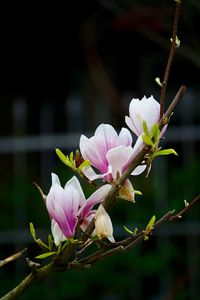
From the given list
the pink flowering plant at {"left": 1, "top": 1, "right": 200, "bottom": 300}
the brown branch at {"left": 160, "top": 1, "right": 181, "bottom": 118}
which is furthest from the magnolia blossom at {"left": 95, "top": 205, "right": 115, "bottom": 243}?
the brown branch at {"left": 160, "top": 1, "right": 181, "bottom": 118}

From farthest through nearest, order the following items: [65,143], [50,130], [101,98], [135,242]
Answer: [101,98] < [50,130] < [65,143] < [135,242]

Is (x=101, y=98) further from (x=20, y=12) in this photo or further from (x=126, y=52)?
(x=20, y=12)

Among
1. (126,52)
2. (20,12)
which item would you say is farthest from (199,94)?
(20,12)

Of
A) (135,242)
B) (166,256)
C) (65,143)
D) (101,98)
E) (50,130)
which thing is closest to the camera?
(135,242)

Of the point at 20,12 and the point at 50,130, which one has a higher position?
the point at 20,12

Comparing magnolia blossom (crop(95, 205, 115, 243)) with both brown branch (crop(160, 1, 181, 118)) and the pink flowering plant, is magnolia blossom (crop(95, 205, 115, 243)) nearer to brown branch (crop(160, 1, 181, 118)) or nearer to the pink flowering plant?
the pink flowering plant

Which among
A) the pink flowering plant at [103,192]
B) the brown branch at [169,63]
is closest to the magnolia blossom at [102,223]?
the pink flowering plant at [103,192]

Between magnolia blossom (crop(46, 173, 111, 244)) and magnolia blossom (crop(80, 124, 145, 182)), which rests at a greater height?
magnolia blossom (crop(80, 124, 145, 182))

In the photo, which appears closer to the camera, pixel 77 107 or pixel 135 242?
pixel 135 242

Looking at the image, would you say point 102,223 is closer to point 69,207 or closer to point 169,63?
point 69,207
